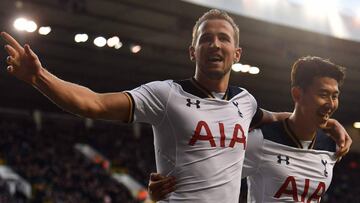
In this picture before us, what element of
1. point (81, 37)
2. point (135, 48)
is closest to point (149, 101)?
point (81, 37)

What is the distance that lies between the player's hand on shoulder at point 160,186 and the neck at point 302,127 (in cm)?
160

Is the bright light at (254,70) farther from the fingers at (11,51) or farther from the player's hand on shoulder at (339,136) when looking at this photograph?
the fingers at (11,51)

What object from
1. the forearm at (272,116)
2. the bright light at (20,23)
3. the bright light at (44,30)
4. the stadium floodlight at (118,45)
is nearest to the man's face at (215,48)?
the forearm at (272,116)

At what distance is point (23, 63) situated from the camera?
2.69 m

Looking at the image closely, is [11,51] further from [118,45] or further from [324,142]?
[118,45]

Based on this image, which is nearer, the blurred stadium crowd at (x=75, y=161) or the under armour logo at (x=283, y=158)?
the under armour logo at (x=283, y=158)

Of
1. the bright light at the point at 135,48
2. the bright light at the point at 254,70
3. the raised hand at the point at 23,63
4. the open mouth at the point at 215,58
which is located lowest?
the raised hand at the point at 23,63

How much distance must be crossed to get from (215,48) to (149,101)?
512 mm

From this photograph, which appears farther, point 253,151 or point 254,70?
point 254,70

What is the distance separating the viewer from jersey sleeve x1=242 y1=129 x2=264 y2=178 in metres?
4.39

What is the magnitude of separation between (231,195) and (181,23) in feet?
45.3

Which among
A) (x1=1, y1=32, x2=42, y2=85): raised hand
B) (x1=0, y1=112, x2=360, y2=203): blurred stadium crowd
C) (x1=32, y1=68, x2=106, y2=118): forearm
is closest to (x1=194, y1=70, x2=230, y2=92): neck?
(x1=32, y1=68, x2=106, y2=118): forearm

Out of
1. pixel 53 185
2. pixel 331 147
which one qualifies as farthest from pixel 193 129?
pixel 53 185

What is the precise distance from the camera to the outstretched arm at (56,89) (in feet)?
8.75
